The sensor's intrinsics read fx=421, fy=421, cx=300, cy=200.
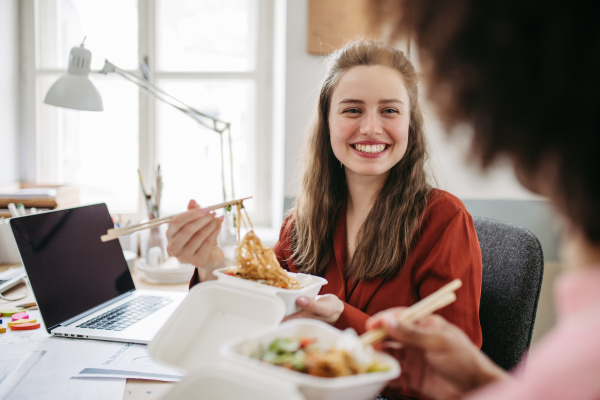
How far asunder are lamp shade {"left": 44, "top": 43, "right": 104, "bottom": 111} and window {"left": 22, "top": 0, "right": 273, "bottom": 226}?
0.96 metres

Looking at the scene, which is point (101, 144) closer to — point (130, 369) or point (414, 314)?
point (130, 369)

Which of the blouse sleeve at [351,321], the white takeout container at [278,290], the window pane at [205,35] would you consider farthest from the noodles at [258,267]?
the window pane at [205,35]

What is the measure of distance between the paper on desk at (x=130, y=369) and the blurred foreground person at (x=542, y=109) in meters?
0.73

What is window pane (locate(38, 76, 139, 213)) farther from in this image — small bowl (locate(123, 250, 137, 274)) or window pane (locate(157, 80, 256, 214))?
small bowl (locate(123, 250, 137, 274))

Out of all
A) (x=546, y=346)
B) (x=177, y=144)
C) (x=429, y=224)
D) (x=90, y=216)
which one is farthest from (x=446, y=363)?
(x=177, y=144)

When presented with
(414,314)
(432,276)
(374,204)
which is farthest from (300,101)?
(414,314)

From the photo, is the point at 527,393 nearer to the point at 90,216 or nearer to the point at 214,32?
the point at 90,216

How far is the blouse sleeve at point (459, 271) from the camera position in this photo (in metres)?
1.05

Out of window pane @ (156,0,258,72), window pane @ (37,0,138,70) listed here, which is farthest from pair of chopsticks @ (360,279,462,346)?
window pane @ (37,0,138,70)

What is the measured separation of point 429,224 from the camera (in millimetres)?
1234

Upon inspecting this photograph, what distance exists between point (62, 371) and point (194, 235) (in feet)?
1.35

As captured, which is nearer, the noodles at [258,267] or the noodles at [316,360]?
the noodles at [316,360]

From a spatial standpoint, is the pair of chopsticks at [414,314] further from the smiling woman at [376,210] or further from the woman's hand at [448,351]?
the smiling woman at [376,210]

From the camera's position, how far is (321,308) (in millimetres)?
908
